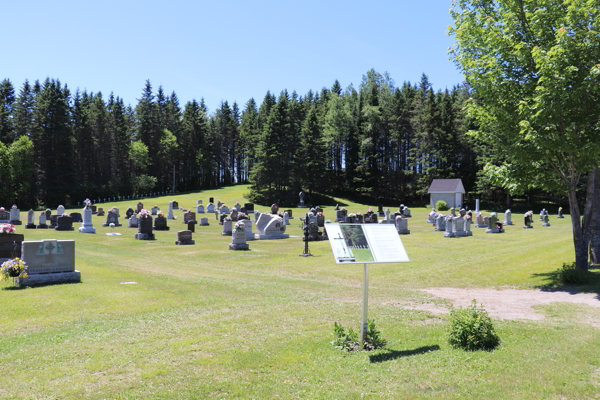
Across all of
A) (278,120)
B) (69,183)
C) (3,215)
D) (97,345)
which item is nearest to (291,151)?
(278,120)

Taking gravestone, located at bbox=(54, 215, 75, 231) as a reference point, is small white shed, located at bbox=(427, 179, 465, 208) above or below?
above

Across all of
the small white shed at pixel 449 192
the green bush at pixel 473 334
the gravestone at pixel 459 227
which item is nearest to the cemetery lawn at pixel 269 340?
the green bush at pixel 473 334

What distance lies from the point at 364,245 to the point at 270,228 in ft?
77.7

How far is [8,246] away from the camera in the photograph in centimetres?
1576

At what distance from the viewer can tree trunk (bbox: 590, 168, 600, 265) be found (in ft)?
56.0

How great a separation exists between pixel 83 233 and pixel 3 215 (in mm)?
12509

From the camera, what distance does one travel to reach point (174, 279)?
15.9m

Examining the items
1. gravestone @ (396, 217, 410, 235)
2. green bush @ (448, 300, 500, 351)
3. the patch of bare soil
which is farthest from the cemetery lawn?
gravestone @ (396, 217, 410, 235)

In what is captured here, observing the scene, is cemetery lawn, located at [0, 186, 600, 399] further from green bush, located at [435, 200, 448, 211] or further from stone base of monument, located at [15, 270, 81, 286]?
green bush, located at [435, 200, 448, 211]

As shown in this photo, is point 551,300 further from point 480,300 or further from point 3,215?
point 3,215

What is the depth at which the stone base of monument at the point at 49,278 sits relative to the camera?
13.4m

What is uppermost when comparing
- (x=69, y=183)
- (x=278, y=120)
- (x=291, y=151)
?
(x=278, y=120)

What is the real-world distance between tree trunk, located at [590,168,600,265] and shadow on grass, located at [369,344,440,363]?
12.8 metres

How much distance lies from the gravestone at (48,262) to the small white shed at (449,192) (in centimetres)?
5624
